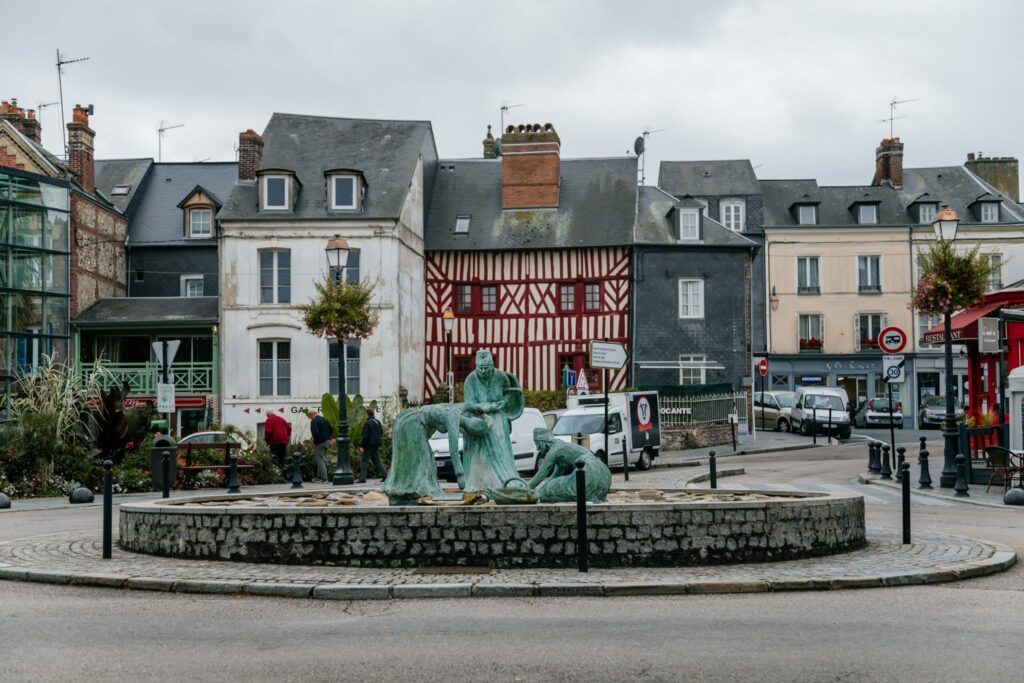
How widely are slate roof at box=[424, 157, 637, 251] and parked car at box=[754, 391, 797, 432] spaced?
9.01 meters

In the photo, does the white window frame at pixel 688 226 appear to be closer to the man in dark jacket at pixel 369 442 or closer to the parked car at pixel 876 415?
the parked car at pixel 876 415

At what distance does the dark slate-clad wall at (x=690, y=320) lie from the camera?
39156mm

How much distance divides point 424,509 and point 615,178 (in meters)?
32.6

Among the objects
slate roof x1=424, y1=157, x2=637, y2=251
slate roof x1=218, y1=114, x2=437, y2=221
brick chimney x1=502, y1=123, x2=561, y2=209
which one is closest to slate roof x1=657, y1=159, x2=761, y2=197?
slate roof x1=424, y1=157, x2=637, y2=251

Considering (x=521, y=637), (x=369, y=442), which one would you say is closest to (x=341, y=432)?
(x=369, y=442)

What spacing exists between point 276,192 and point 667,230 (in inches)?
542

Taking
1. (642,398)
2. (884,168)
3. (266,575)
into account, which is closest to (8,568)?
(266,575)

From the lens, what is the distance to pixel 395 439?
11.0 meters

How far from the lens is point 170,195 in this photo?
142 feet

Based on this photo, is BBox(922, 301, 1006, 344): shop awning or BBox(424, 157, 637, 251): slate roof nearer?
BBox(922, 301, 1006, 344): shop awning

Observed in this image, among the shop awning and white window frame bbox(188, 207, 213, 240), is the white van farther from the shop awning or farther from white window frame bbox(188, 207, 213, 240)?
white window frame bbox(188, 207, 213, 240)

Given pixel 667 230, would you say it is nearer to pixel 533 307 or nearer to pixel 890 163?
pixel 533 307

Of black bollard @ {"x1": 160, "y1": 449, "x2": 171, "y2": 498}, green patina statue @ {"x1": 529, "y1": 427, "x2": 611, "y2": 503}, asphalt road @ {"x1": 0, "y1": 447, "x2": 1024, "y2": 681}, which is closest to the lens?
asphalt road @ {"x1": 0, "y1": 447, "x2": 1024, "y2": 681}

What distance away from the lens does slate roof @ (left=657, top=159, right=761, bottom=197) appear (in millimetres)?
51031
